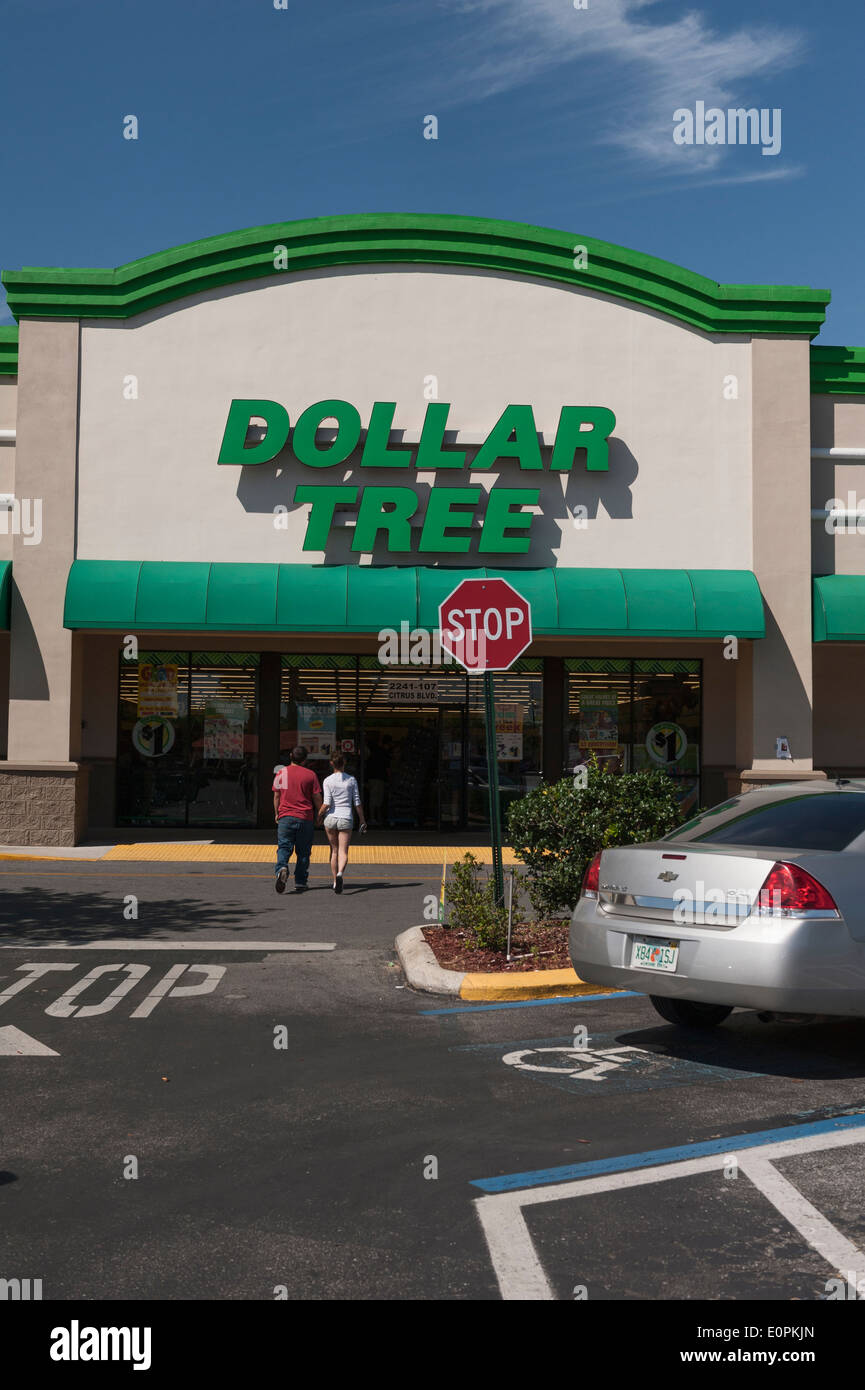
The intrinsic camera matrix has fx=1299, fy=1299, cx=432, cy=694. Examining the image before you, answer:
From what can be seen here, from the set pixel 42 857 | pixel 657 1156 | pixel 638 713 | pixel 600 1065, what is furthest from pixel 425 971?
pixel 638 713

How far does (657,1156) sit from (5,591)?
16534 mm

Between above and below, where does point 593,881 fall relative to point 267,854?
above

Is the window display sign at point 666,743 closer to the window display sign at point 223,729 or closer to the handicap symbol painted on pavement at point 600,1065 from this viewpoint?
the window display sign at point 223,729

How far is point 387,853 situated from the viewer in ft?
67.3

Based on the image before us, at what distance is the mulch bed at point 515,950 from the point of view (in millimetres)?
10008

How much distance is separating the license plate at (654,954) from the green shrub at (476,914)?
10.1 ft

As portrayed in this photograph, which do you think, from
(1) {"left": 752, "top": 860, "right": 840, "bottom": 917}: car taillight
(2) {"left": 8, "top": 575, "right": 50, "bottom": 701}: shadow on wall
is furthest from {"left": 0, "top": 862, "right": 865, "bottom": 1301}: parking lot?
(2) {"left": 8, "top": 575, "right": 50, "bottom": 701}: shadow on wall

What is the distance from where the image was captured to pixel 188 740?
22219 millimetres

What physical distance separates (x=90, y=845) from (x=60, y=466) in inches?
237

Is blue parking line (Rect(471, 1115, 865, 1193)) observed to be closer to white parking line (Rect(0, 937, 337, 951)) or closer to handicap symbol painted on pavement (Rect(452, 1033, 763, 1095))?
handicap symbol painted on pavement (Rect(452, 1033, 763, 1095))

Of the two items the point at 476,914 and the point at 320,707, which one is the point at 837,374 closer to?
the point at 320,707

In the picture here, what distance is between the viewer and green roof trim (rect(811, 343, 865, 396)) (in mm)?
21734

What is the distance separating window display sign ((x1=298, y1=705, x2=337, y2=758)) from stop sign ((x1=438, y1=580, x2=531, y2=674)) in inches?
419

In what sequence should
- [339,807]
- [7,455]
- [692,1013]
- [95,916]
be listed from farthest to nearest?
1. [7,455]
2. [339,807]
3. [95,916]
4. [692,1013]
